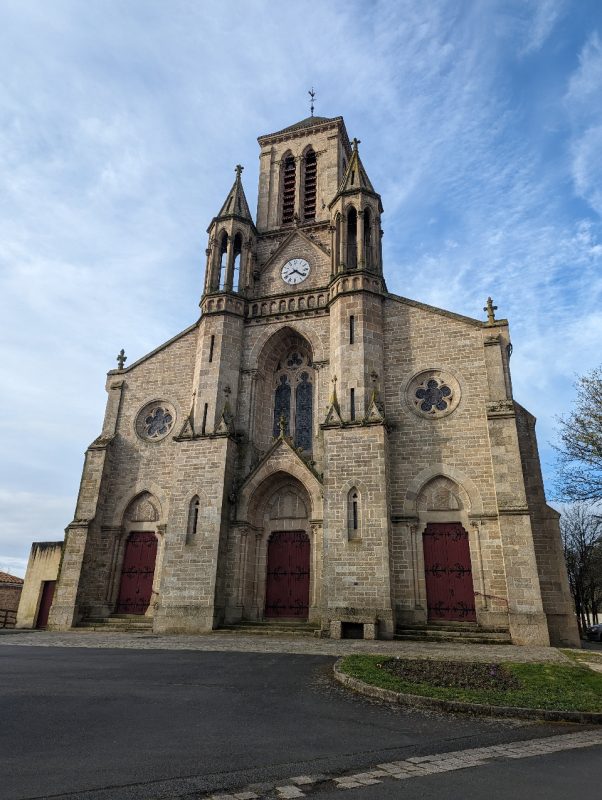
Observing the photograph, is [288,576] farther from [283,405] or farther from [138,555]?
[283,405]

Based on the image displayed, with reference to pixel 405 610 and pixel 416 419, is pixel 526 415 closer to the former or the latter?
pixel 416 419

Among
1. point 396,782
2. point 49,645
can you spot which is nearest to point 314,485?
point 49,645

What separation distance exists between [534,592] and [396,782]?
12.3 meters

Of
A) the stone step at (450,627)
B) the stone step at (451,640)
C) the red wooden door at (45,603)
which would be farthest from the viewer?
the red wooden door at (45,603)

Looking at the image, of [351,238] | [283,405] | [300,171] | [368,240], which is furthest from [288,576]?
[300,171]

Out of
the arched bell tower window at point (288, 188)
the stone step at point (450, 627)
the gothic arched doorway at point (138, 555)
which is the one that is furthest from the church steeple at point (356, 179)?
the stone step at point (450, 627)

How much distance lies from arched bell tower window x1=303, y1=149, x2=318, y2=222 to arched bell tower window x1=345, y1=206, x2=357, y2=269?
457 centimetres

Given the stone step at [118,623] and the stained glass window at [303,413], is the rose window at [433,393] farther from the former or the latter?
the stone step at [118,623]

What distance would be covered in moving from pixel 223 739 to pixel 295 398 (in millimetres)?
16777

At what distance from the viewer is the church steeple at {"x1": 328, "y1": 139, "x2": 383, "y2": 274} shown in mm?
21422

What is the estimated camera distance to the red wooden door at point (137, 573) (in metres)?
19.6

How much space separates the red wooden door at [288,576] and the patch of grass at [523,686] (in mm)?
8606

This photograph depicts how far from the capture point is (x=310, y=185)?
27.9 m

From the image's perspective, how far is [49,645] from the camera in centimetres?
1338
